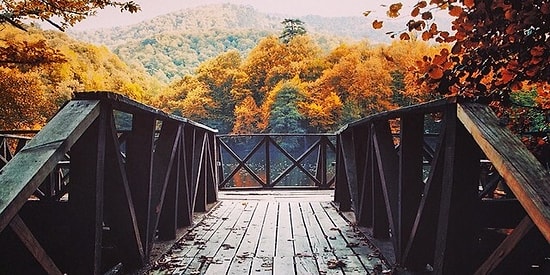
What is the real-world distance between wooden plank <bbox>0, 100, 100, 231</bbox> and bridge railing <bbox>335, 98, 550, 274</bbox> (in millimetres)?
1286

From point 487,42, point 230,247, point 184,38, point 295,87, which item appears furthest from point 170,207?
point 184,38

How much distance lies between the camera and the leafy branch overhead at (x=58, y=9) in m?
A: 7.52

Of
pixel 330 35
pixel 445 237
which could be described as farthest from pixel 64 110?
pixel 330 35

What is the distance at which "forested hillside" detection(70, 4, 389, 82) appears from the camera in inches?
2213

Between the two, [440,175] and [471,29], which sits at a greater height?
[471,29]

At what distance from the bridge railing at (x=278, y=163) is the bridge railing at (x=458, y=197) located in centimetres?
453

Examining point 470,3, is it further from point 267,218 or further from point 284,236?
point 267,218

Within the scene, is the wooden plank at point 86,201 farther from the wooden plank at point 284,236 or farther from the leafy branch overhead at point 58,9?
the leafy branch overhead at point 58,9

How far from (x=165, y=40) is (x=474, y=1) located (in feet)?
201

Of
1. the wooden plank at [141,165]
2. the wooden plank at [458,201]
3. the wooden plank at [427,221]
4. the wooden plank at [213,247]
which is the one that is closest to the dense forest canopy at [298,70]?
the wooden plank at [458,201]

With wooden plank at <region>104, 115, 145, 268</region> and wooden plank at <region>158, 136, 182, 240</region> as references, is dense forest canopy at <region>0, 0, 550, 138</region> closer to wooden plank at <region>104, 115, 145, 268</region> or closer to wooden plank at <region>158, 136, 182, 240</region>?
wooden plank at <region>104, 115, 145, 268</region>

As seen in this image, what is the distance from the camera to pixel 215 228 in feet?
14.2

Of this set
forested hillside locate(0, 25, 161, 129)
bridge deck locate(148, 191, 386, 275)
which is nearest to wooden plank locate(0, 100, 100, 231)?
bridge deck locate(148, 191, 386, 275)

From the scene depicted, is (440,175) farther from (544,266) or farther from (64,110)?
(64,110)
